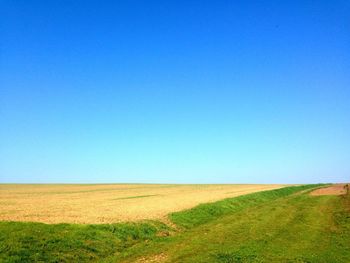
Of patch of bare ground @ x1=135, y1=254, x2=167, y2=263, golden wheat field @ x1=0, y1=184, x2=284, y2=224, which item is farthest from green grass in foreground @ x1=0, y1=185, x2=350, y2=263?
golden wheat field @ x1=0, y1=184, x2=284, y2=224

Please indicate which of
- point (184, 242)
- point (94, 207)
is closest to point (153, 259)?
point (184, 242)

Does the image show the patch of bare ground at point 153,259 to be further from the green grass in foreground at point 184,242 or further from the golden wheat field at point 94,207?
the golden wheat field at point 94,207

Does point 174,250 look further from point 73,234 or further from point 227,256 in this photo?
point 73,234

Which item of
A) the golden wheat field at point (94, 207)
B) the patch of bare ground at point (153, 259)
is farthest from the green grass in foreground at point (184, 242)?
the golden wheat field at point (94, 207)

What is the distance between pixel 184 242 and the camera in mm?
21609

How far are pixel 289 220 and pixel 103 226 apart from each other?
1430 cm

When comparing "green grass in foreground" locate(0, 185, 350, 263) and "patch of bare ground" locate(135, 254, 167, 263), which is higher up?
"green grass in foreground" locate(0, 185, 350, 263)

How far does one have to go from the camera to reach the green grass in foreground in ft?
57.5

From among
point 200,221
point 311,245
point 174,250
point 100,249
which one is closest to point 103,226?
point 100,249

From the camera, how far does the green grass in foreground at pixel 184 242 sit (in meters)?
17.5

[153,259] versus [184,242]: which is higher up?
[184,242]

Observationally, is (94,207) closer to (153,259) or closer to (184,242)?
(184,242)

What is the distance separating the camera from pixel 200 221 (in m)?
31.6

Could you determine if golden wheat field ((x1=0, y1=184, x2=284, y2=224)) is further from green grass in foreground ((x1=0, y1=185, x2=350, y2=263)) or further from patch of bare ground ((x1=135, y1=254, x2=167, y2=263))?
patch of bare ground ((x1=135, y1=254, x2=167, y2=263))
